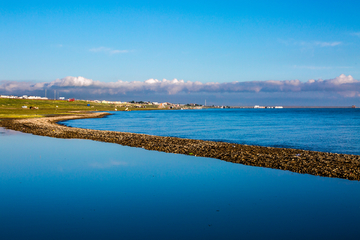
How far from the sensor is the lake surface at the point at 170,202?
10.3 m

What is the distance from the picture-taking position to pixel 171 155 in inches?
1073

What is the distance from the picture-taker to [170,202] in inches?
527

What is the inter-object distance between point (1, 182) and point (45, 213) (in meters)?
6.74

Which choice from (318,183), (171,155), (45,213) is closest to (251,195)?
(318,183)

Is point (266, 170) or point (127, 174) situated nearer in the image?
point (127, 174)

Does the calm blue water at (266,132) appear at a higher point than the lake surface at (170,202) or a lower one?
lower

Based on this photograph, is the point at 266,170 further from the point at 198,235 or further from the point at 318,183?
the point at 198,235

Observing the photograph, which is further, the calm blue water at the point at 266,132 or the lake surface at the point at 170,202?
the calm blue water at the point at 266,132

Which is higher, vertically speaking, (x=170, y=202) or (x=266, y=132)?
(x=170, y=202)

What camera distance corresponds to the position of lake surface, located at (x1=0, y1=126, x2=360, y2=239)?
10.3 m

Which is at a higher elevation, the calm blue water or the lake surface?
the lake surface

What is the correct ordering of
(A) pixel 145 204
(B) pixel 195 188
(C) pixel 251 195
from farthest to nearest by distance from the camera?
(B) pixel 195 188, (C) pixel 251 195, (A) pixel 145 204

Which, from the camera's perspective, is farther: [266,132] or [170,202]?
[266,132]

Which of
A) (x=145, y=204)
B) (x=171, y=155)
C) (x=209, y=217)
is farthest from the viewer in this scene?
(x=171, y=155)
